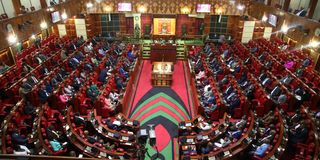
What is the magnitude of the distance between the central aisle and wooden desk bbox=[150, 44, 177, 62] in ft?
8.04

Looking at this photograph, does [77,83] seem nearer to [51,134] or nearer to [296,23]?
[51,134]

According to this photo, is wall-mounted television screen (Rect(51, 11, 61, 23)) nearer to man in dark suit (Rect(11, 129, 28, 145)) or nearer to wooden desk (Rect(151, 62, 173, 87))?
wooden desk (Rect(151, 62, 173, 87))

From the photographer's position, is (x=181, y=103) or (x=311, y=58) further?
(x=311, y=58)

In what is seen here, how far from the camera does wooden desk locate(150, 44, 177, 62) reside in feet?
50.5

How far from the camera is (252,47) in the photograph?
15.3 metres

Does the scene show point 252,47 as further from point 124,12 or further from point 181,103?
point 124,12

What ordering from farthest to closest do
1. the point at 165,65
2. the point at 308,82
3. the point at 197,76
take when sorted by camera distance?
1. the point at 165,65
2. the point at 197,76
3. the point at 308,82

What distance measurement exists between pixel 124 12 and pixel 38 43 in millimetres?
6253

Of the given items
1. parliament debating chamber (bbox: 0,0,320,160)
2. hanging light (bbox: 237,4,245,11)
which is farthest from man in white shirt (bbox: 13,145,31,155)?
hanging light (bbox: 237,4,245,11)

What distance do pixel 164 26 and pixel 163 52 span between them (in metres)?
3.99

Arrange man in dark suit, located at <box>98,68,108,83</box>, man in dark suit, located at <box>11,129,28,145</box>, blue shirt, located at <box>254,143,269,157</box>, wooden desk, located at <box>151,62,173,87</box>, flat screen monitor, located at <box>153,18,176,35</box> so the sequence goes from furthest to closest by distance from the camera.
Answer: flat screen monitor, located at <box>153,18,176,35</box> → wooden desk, located at <box>151,62,173,87</box> → man in dark suit, located at <box>98,68,108,83</box> → man in dark suit, located at <box>11,129,28,145</box> → blue shirt, located at <box>254,143,269,157</box>

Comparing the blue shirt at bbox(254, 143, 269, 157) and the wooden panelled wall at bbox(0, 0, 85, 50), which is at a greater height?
the wooden panelled wall at bbox(0, 0, 85, 50)

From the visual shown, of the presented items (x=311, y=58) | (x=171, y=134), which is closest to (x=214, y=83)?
(x=171, y=134)

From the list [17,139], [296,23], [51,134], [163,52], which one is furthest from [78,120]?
[296,23]
